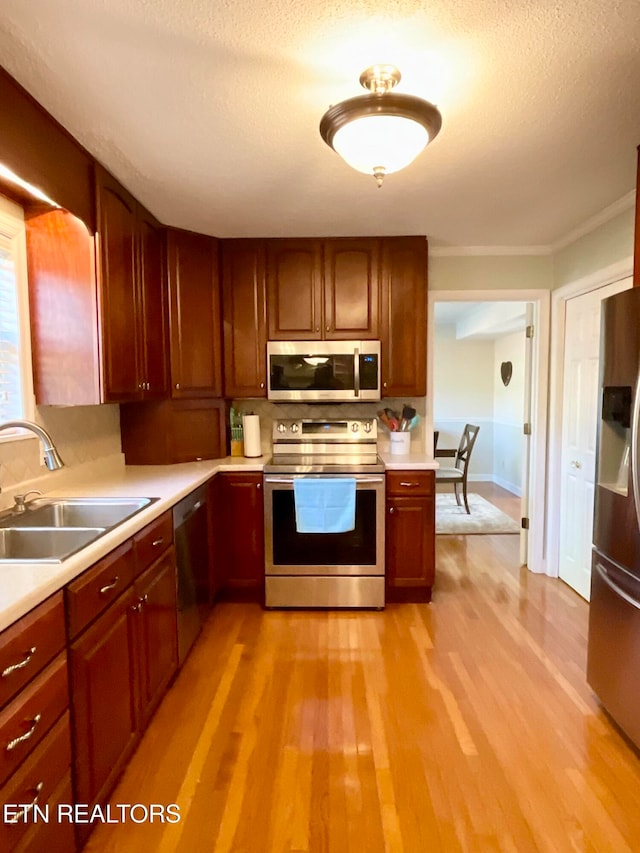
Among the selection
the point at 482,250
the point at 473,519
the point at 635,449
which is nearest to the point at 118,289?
the point at 635,449

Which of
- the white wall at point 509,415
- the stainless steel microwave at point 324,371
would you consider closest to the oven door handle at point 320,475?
the stainless steel microwave at point 324,371

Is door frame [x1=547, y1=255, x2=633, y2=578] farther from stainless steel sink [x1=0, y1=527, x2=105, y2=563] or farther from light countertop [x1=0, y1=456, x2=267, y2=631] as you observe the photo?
stainless steel sink [x1=0, y1=527, x2=105, y2=563]

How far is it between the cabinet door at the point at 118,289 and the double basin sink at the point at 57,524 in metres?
0.50

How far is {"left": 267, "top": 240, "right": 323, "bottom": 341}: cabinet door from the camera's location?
3127 mm

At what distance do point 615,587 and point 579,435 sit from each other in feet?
4.82

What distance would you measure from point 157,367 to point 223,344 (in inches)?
21.4

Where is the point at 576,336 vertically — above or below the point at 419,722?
above

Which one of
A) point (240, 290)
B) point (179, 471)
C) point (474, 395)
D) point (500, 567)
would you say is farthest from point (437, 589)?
point (474, 395)

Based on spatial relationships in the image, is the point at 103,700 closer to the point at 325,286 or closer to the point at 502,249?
the point at 325,286

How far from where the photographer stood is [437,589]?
322 centimetres

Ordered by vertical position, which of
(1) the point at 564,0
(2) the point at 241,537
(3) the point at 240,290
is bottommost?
(2) the point at 241,537

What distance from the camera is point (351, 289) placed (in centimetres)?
313

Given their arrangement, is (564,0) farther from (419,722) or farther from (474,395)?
(474,395)

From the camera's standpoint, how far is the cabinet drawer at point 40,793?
1053mm
